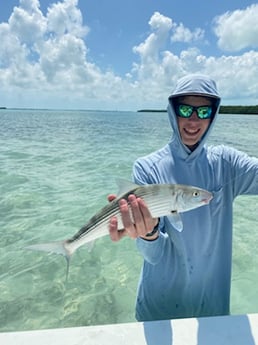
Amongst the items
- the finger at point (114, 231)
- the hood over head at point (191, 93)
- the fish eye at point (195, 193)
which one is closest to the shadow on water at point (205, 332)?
the finger at point (114, 231)

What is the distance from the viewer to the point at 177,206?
5.14 feet

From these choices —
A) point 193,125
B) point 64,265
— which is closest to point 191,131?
point 193,125

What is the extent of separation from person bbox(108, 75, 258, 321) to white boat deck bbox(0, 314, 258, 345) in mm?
275

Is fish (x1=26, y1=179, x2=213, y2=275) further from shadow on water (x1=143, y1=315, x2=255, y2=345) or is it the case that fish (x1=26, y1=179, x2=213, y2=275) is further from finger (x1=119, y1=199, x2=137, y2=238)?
shadow on water (x1=143, y1=315, x2=255, y2=345)

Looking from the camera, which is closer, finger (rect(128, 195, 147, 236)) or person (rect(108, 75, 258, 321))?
finger (rect(128, 195, 147, 236))

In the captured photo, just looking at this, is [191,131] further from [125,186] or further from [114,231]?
[114,231]

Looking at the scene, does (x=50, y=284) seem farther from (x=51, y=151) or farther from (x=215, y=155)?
(x=51, y=151)

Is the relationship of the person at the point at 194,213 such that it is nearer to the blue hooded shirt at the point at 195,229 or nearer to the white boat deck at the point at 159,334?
the blue hooded shirt at the point at 195,229

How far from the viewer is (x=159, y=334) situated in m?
1.47

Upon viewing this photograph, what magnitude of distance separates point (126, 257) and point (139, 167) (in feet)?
10.8

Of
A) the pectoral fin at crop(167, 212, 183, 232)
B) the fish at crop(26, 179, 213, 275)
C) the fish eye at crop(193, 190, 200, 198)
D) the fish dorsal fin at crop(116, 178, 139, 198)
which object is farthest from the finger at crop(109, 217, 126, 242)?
the fish eye at crop(193, 190, 200, 198)

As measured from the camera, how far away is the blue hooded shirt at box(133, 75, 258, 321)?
5.60 feet

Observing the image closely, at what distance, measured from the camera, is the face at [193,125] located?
5.73 feet

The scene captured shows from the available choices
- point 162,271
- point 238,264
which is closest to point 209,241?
point 162,271
